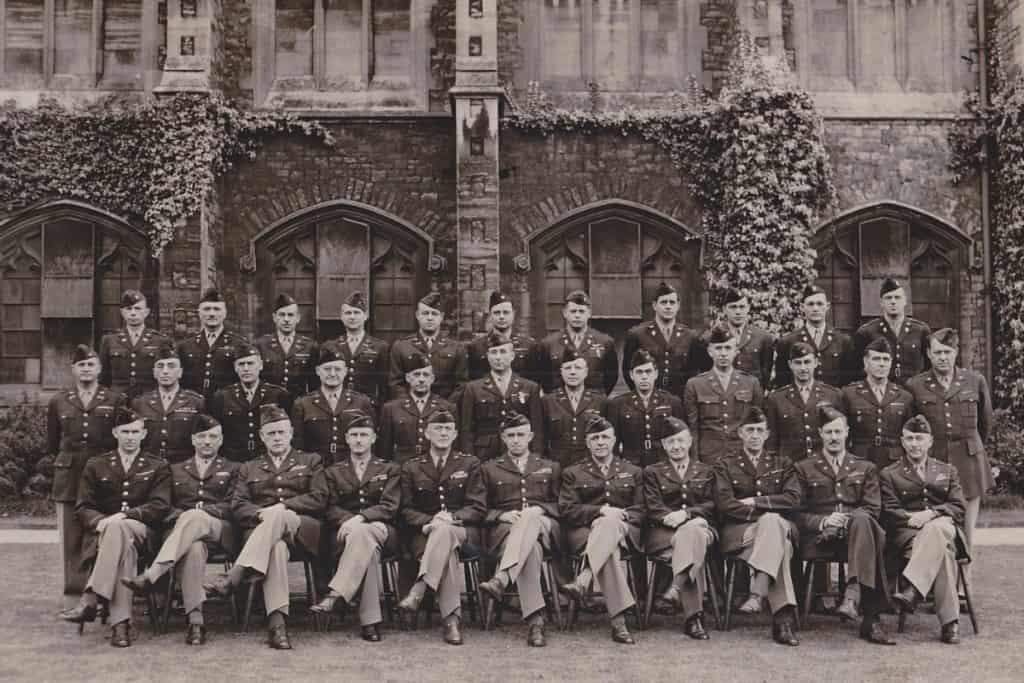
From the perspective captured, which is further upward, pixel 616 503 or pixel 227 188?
pixel 227 188

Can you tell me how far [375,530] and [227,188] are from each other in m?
8.58

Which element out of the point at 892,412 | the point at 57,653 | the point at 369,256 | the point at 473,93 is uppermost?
the point at 473,93

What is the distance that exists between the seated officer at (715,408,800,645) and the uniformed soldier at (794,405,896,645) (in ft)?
0.42

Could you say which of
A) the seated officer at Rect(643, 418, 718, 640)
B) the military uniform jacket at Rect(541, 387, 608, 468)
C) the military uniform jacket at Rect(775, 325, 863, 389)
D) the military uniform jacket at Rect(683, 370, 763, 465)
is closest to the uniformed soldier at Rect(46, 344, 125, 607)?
the military uniform jacket at Rect(541, 387, 608, 468)

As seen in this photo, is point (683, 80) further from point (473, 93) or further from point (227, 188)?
point (227, 188)

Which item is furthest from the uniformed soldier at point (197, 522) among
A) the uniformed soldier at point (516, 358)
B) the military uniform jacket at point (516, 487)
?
the uniformed soldier at point (516, 358)

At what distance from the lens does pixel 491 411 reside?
8188 millimetres

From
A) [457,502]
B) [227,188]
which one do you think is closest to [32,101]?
[227,188]

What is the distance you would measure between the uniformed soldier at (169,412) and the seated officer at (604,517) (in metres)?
2.62

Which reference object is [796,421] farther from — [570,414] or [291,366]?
[291,366]

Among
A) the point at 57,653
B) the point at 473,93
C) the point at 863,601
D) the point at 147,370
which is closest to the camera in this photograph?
the point at 57,653

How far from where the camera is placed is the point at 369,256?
14781 millimetres

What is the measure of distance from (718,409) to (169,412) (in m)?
3.83

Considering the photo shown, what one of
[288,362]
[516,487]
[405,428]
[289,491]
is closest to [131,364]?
[288,362]
